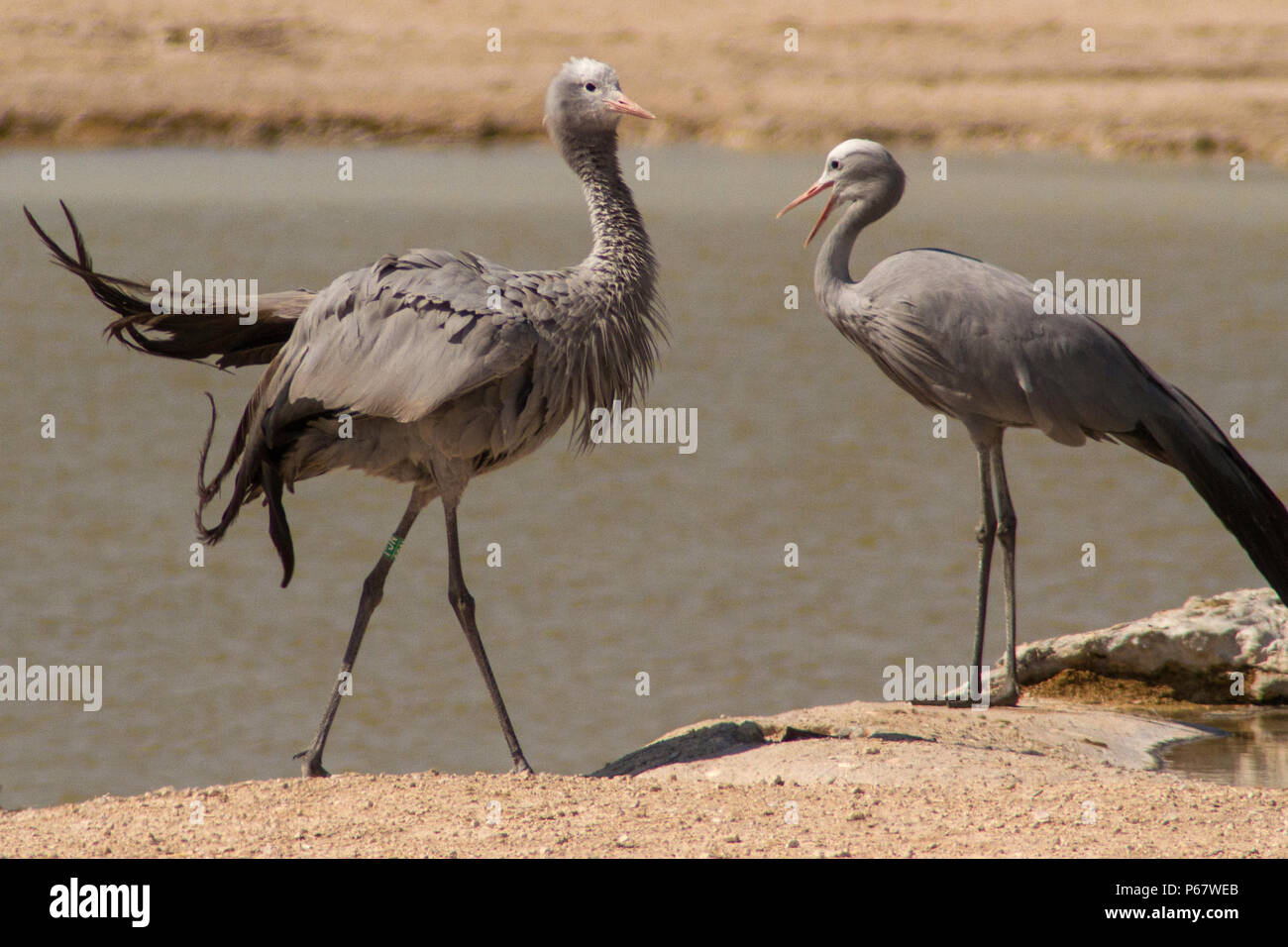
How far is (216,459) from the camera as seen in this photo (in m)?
13.7

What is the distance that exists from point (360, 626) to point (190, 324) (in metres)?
1.43

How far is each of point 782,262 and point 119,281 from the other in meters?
17.2

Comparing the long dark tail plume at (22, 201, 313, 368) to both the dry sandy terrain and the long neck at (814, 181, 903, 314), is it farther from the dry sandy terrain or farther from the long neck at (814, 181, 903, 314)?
the long neck at (814, 181, 903, 314)

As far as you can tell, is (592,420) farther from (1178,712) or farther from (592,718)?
(1178,712)

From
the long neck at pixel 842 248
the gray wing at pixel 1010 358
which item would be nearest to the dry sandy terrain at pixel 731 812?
the gray wing at pixel 1010 358

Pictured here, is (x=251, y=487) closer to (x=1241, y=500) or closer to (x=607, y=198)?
(x=607, y=198)

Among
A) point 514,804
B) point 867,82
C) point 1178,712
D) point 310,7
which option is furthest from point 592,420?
point 310,7

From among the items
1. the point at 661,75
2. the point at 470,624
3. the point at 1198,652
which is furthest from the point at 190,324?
the point at 661,75

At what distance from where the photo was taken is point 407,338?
22.3 ft

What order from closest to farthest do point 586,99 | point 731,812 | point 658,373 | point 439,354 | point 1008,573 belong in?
point 731,812
point 439,354
point 586,99
point 1008,573
point 658,373

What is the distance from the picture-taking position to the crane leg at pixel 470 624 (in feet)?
22.5

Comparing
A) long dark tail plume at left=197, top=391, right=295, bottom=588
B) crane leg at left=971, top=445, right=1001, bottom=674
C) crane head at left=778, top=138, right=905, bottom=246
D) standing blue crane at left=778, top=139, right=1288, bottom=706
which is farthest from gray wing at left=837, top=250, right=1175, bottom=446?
long dark tail plume at left=197, top=391, right=295, bottom=588

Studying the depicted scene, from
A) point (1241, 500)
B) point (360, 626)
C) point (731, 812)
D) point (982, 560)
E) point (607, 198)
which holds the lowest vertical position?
point (731, 812)

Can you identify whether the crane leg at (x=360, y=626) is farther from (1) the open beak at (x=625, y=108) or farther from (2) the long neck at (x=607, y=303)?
(1) the open beak at (x=625, y=108)
